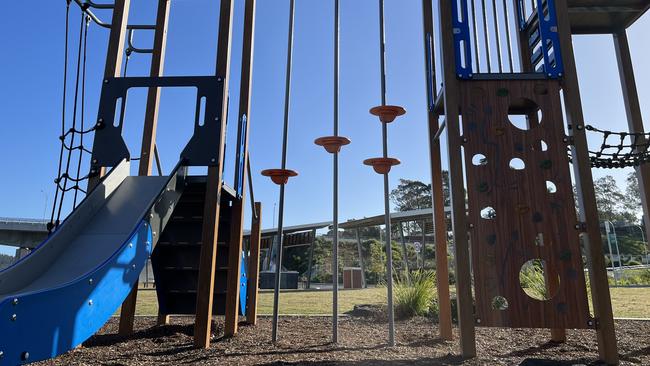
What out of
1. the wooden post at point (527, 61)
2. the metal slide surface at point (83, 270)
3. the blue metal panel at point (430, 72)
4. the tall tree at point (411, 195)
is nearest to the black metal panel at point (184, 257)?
the metal slide surface at point (83, 270)

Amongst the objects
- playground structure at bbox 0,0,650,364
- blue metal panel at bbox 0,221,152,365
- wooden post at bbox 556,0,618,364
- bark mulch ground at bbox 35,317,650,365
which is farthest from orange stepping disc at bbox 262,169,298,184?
wooden post at bbox 556,0,618,364

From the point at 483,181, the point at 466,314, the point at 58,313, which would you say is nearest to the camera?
the point at 58,313

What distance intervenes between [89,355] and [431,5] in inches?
170

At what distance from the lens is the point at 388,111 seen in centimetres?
379

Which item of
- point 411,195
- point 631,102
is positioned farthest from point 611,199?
point 631,102

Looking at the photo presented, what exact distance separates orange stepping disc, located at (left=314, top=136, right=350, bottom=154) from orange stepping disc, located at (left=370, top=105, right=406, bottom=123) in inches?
13.9

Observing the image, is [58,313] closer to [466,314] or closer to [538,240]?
[466,314]

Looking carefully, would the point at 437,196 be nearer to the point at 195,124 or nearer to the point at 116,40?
the point at 195,124

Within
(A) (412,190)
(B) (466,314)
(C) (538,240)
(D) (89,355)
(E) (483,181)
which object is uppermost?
(A) (412,190)

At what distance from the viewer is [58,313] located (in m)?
1.80

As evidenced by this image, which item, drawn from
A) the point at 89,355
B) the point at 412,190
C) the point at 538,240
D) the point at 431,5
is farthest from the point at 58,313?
Answer: the point at 412,190

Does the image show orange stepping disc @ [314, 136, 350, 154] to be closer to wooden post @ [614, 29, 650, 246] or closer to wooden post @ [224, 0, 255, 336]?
wooden post @ [224, 0, 255, 336]

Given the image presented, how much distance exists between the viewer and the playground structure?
2359 mm

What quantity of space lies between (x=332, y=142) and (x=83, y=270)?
2231 millimetres
